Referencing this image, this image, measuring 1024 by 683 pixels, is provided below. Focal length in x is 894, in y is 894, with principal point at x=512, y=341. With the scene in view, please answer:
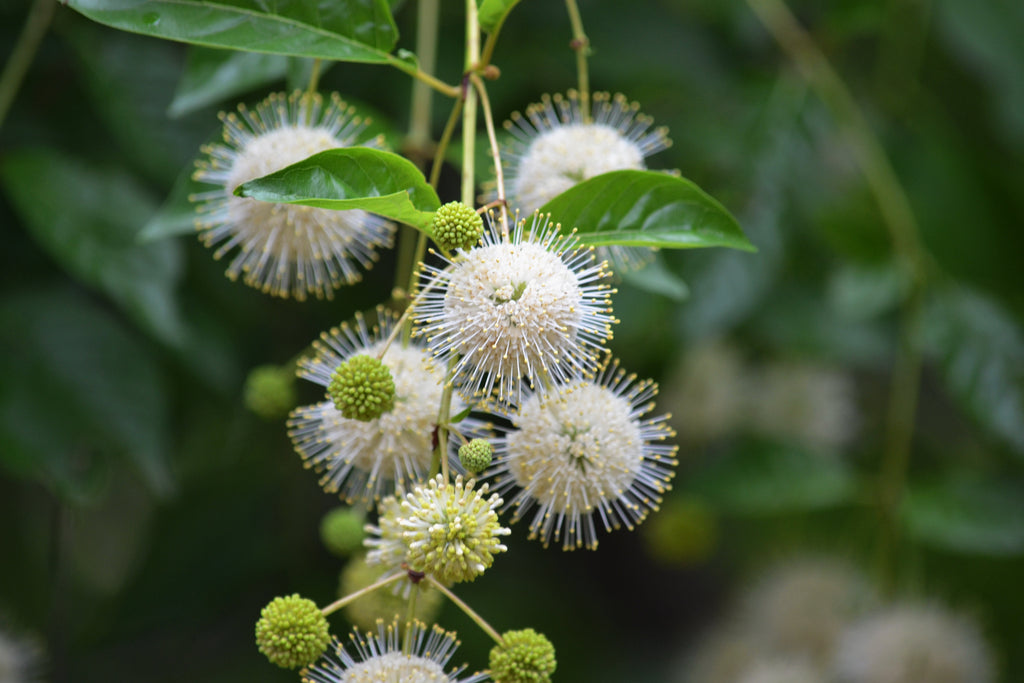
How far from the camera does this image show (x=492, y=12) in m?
1.20

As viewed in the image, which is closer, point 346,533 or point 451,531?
point 451,531

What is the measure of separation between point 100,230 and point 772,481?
1.59 meters

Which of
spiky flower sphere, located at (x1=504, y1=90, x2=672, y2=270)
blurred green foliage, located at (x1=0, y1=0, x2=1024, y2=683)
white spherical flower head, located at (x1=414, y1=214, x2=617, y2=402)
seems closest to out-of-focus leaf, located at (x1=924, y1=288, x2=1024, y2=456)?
blurred green foliage, located at (x1=0, y1=0, x2=1024, y2=683)

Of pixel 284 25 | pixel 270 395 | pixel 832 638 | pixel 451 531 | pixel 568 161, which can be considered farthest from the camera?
pixel 832 638

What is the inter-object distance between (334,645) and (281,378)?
0.51 metres

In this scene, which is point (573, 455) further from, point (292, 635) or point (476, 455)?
point (292, 635)

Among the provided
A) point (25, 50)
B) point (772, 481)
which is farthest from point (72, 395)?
point (772, 481)

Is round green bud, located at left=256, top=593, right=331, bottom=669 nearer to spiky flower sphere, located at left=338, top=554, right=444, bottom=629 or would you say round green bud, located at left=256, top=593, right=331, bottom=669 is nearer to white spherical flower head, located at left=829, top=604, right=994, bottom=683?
spiky flower sphere, located at left=338, top=554, right=444, bottom=629

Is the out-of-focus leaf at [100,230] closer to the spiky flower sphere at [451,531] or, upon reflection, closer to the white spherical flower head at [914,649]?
the spiky flower sphere at [451,531]

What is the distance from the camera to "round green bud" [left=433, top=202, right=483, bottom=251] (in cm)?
103

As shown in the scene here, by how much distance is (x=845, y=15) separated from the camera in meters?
2.37

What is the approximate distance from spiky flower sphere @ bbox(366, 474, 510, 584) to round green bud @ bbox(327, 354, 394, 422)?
13cm

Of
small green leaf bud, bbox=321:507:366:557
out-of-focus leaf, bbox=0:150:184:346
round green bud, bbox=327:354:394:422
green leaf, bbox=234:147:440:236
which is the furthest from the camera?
out-of-focus leaf, bbox=0:150:184:346

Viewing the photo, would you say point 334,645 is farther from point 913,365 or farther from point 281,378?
point 913,365
